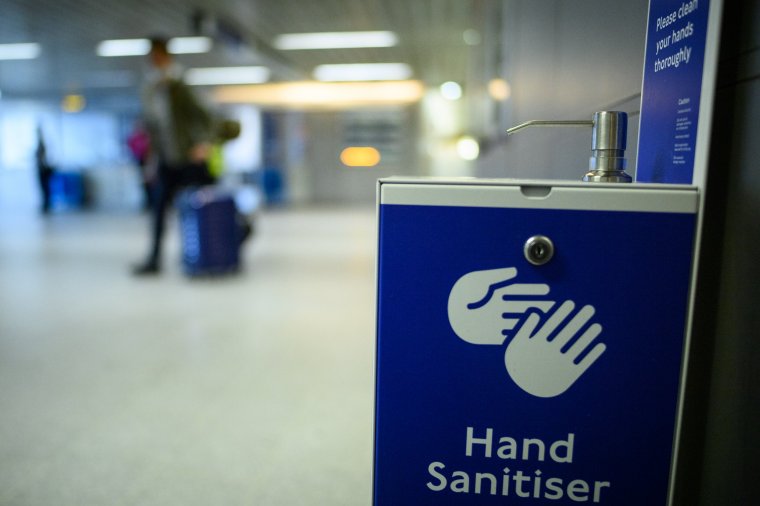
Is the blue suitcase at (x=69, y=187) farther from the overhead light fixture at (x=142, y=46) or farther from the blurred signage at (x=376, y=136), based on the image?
the blurred signage at (x=376, y=136)

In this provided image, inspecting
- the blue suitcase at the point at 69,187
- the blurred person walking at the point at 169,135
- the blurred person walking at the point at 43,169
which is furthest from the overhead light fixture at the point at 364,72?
the blurred person walking at the point at 169,135

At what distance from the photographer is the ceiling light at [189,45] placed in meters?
8.13

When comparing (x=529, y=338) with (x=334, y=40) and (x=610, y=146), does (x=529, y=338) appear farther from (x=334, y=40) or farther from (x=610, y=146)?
(x=334, y=40)

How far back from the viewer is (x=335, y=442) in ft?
5.59

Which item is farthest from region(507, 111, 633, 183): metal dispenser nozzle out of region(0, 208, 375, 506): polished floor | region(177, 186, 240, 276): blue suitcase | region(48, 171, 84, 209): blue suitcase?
region(48, 171, 84, 209): blue suitcase

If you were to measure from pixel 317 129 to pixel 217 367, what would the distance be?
38.1 ft

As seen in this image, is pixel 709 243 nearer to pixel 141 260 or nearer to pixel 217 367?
pixel 217 367

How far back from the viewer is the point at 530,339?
765 millimetres

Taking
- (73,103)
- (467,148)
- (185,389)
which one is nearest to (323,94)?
(467,148)

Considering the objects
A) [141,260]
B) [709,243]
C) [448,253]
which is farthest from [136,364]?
[141,260]

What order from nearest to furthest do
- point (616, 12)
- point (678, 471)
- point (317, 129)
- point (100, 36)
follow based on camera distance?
point (678, 471), point (616, 12), point (100, 36), point (317, 129)

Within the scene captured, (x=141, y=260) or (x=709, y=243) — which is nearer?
(x=709, y=243)

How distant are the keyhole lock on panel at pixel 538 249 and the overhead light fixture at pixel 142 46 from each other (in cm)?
828

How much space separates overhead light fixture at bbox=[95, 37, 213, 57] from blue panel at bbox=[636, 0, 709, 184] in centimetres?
807
